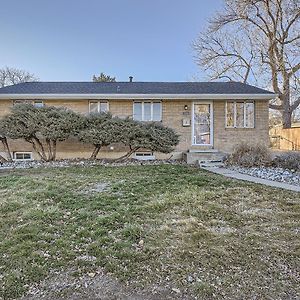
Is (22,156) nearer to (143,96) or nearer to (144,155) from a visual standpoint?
(144,155)

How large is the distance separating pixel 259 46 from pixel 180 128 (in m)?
14.5

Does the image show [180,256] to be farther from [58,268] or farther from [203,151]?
[203,151]

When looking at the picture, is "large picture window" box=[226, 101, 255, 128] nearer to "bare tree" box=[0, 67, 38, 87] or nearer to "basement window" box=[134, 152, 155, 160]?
"basement window" box=[134, 152, 155, 160]

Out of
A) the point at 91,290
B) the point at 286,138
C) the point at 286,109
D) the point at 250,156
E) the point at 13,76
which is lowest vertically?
the point at 91,290

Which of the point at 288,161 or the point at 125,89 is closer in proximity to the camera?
the point at 288,161

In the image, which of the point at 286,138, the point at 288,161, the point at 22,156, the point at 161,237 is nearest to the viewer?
the point at 161,237

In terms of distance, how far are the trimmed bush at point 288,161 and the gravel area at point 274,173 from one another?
12.1 inches

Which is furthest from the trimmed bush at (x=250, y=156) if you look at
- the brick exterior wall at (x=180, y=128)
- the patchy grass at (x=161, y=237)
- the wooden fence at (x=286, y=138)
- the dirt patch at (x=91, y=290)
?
the wooden fence at (x=286, y=138)

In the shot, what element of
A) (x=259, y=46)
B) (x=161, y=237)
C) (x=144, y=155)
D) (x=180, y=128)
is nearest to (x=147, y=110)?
(x=180, y=128)

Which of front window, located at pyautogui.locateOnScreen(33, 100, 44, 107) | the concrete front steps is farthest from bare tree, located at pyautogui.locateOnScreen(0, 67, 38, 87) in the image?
the concrete front steps

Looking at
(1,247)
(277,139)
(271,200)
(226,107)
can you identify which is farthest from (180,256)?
(277,139)

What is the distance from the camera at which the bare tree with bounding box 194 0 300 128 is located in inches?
823

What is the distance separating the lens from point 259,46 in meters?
22.5

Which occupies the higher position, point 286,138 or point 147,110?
point 147,110
